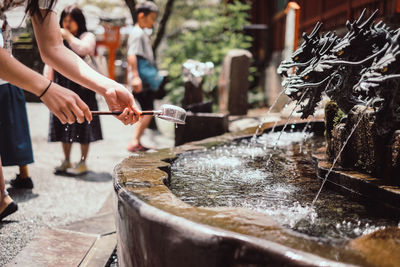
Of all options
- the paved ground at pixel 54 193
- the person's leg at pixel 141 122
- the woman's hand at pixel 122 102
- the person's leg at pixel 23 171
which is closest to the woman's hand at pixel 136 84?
the person's leg at pixel 141 122

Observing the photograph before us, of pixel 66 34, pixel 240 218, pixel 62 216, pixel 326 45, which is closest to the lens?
pixel 240 218

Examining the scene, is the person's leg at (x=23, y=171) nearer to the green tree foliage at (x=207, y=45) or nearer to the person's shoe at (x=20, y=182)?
the person's shoe at (x=20, y=182)

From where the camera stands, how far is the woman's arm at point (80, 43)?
4.66 meters

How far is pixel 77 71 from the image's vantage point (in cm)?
209

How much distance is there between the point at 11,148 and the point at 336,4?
716 centimetres

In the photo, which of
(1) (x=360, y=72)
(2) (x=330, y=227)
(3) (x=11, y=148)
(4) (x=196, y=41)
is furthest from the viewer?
(4) (x=196, y=41)

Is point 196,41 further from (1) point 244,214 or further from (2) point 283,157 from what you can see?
(1) point 244,214

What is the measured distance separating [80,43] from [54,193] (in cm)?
191

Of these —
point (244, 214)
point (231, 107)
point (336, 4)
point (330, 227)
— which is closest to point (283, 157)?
point (330, 227)

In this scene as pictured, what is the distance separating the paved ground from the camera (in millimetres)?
3297

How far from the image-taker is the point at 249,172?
114 inches

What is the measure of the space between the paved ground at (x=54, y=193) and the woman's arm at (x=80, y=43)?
174 centimetres

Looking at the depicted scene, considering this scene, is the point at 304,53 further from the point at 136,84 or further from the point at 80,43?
the point at 136,84

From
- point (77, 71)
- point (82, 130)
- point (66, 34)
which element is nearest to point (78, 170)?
point (82, 130)
